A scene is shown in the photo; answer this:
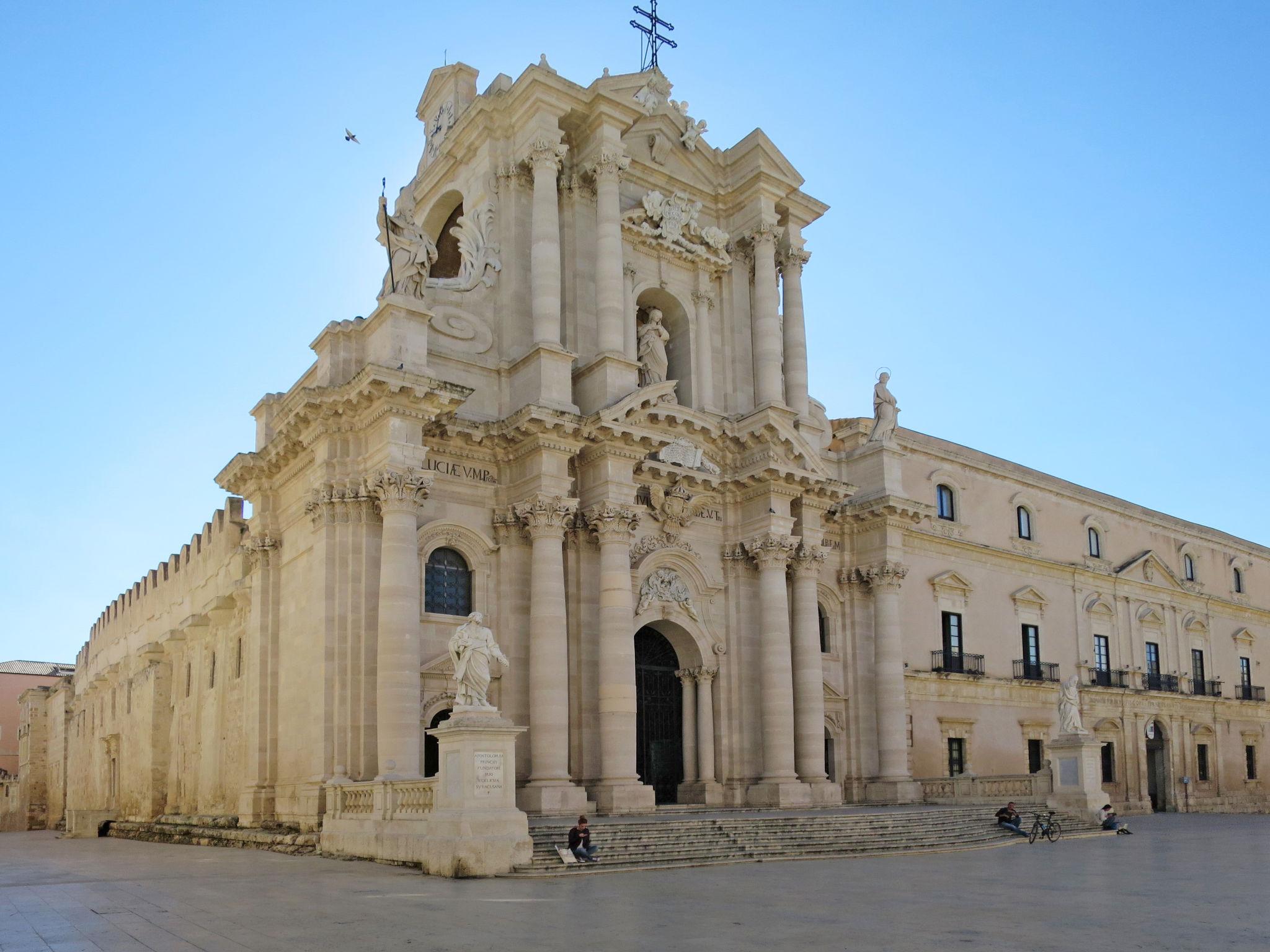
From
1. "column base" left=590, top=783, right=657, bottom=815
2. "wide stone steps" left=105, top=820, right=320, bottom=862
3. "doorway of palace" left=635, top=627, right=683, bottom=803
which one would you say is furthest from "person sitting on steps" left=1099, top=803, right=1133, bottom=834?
"wide stone steps" left=105, top=820, right=320, bottom=862

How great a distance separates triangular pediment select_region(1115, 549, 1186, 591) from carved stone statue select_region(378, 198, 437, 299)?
2846 cm

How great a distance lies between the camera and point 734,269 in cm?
3125

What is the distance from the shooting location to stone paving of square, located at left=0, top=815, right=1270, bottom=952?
37.4 ft

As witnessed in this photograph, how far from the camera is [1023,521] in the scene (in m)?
39.8

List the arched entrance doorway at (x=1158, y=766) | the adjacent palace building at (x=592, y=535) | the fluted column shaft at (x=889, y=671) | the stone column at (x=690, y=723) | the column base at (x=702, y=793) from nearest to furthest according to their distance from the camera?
1. the adjacent palace building at (x=592, y=535)
2. the column base at (x=702, y=793)
3. the stone column at (x=690, y=723)
4. the fluted column shaft at (x=889, y=671)
5. the arched entrance doorway at (x=1158, y=766)

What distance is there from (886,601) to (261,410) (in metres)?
15.8

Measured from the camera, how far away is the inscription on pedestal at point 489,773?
1817 centimetres

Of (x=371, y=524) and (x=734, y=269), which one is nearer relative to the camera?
(x=371, y=524)

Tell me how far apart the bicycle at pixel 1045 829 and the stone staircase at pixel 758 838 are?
474 mm

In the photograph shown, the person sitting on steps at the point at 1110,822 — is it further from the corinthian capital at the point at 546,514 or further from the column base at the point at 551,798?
the corinthian capital at the point at 546,514

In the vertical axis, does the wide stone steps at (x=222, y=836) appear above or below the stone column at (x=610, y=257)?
below

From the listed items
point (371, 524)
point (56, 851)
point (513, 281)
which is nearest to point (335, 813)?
point (371, 524)

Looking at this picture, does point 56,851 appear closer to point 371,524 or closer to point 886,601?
point 371,524

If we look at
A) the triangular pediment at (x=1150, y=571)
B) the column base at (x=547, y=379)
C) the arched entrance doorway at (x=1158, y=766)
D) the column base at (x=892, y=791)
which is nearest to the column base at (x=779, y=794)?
the column base at (x=892, y=791)
